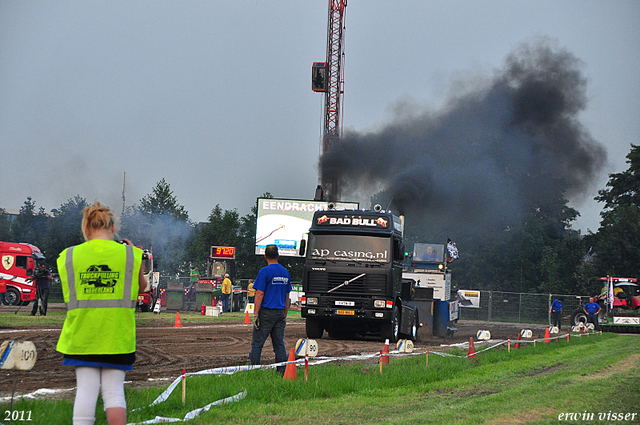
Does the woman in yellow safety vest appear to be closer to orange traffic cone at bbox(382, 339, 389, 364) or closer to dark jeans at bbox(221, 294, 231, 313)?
orange traffic cone at bbox(382, 339, 389, 364)

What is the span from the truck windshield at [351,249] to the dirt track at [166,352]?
2.30 metres

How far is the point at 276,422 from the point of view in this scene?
22.3ft

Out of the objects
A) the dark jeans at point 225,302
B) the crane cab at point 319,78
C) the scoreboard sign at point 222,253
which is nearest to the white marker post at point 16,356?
the dark jeans at point 225,302

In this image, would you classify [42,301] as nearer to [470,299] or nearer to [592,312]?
[592,312]

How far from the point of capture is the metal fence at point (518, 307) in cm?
Result: 4097

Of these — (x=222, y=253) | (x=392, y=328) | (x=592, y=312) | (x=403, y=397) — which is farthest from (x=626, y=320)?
(x=403, y=397)

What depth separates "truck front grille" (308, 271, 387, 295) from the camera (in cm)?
1809

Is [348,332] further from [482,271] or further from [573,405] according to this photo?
[482,271]

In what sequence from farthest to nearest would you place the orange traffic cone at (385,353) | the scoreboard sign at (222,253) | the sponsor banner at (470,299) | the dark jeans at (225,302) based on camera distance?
the scoreboard sign at (222,253) → the sponsor banner at (470,299) → the dark jeans at (225,302) → the orange traffic cone at (385,353)

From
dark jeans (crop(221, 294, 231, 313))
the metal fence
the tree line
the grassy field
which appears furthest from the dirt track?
the tree line

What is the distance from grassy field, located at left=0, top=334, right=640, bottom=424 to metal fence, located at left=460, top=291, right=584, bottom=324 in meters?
29.1

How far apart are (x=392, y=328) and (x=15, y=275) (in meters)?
24.5

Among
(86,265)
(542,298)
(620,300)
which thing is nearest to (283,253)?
(542,298)

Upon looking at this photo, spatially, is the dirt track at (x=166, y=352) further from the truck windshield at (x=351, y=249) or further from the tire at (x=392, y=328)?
the truck windshield at (x=351, y=249)
